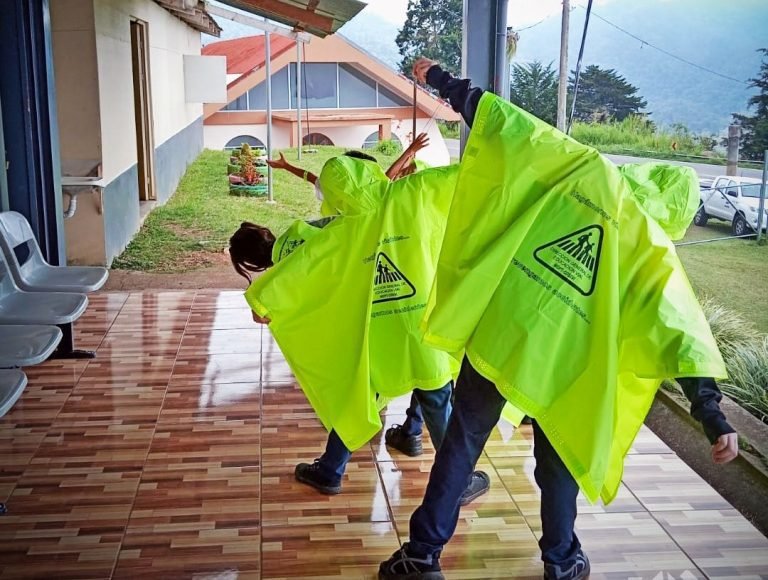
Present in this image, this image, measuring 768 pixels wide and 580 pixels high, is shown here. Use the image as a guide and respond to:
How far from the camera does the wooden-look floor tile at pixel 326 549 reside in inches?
110

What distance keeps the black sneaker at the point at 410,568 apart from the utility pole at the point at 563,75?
298cm

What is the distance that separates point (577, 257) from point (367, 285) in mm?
894

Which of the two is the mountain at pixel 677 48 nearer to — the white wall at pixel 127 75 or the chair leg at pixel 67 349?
the chair leg at pixel 67 349

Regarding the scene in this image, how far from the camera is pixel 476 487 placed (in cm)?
334

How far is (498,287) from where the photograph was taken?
2.36m

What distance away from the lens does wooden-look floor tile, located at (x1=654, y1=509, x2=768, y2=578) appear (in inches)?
114

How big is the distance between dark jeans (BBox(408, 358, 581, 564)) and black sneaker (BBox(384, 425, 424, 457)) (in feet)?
3.42

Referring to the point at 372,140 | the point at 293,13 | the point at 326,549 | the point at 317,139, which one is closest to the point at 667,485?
the point at 326,549

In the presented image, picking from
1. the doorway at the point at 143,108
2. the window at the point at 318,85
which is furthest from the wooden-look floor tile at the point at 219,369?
the window at the point at 318,85

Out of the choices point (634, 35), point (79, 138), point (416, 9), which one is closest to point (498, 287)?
point (634, 35)

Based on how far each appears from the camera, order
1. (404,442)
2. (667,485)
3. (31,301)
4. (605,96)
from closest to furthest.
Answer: (667,485) < (404,442) < (31,301) < (605,96)

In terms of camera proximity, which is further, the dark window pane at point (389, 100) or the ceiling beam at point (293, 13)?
the dark window pane at point (389, 100)

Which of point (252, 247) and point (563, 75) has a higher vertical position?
point (563, 75)

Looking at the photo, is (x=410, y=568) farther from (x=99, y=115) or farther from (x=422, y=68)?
(x=99, y=115)
